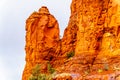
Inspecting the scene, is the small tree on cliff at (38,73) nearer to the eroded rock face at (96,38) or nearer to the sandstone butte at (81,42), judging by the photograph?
the sandstone butte at (81,42)

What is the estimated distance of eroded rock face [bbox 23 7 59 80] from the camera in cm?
A: 9750

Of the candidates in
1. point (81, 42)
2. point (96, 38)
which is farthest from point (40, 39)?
point (96, 38)

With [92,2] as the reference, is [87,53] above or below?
below

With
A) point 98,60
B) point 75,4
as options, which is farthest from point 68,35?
point 98,60

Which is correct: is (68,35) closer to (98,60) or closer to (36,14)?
(36,14)

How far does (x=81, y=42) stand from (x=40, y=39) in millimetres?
15739

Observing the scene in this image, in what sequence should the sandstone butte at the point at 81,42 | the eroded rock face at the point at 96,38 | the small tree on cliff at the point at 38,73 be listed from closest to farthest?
1. the sandstone butte at the point at 81,42
2. the eroded rock face at the point at 96,38
3. the small tree on cliff at the point at 38,73

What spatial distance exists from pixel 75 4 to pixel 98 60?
19949 millimetres

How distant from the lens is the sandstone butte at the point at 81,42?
76.4m

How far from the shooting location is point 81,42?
83.7 meters

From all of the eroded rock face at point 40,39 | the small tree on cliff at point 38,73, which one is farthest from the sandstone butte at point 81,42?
the small tree on cliff at point 38,73

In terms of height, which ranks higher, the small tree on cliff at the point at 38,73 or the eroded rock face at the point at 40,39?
the eroded rock face at the point at 40,39

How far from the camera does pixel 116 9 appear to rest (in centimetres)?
7944

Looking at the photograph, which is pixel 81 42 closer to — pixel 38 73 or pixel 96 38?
pixel 96 38
